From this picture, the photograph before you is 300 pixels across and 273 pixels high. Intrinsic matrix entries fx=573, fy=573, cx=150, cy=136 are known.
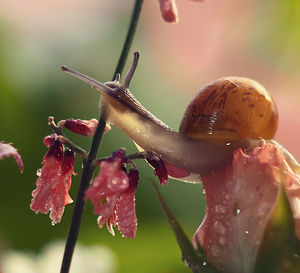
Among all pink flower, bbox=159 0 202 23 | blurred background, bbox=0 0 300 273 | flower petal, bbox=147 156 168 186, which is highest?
pink flower, bbox=159 0 202 23

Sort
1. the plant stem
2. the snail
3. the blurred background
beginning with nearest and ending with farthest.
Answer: the plant stem → the snail → the blurred background

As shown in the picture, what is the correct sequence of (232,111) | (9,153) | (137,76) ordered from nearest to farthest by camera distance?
(9,153) < (232,111) < (137,76)

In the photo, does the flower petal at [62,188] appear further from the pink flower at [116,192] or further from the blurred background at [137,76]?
the blurred background at [137,76]

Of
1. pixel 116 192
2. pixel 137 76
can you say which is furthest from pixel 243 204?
pixel 137 76

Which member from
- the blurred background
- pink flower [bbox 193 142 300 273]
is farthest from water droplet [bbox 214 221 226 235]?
the blurred background

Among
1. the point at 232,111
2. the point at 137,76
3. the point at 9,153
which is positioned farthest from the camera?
the point at 137,76

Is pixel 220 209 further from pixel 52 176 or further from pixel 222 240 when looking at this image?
pixel 52 176

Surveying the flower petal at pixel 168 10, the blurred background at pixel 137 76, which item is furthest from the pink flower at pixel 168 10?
the blurred background at pixel 137 76

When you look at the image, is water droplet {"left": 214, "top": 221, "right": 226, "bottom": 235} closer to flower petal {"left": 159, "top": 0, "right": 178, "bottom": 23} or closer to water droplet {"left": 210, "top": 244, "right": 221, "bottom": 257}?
water droplet {"left": 210, "top": 244, "right": 221, "bottom": 257}
